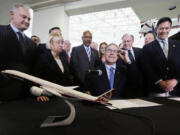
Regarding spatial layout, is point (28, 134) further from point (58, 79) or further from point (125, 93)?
point (125, 93)

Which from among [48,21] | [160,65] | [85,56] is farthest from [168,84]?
[48,21]

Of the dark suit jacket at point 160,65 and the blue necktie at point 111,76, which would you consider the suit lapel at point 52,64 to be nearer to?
the blue necktie at point 111,76

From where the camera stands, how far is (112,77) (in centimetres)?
139

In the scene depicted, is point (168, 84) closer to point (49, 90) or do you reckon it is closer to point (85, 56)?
point (49, 90)

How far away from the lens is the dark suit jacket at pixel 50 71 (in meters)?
1.28

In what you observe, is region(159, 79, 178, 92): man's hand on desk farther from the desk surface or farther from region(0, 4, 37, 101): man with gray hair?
region(0, 4, 37, 101): man with gray hair

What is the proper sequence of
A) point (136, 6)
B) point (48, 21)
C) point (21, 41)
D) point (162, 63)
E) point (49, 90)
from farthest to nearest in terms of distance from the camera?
1. point (48, 21)
2. point (136, 6)
3. point (162, 63)
4. point (21, 41)
5. point (49, 90)

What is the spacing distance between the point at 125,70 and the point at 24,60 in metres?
0.87

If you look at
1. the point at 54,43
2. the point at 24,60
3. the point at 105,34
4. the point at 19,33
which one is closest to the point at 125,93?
the point at 54,43

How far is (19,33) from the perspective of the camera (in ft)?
4.19

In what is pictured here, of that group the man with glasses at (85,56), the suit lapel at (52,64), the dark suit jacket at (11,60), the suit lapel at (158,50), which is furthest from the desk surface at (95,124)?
the man with glasses at (85,56)

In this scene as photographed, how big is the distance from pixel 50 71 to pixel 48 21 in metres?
4.53

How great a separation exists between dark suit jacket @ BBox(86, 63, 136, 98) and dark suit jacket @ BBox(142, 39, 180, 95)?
207 mm

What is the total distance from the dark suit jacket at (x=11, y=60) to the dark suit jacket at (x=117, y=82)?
1.80 ft
